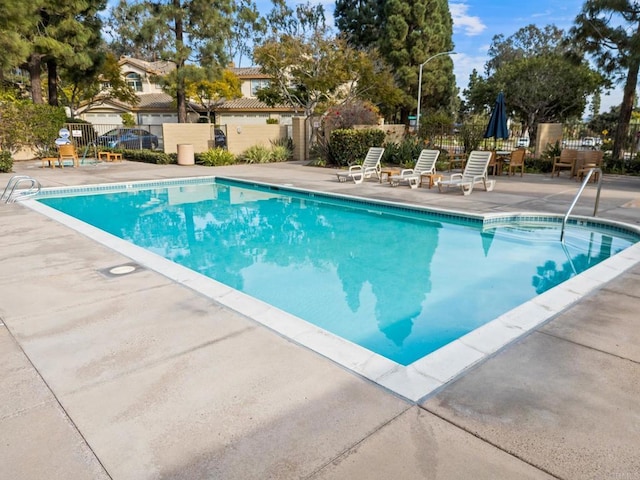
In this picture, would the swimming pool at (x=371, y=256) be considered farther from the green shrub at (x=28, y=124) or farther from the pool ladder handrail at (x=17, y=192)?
the green shrub at (x=28, y=124)

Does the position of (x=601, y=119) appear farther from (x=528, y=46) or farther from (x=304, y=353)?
(x=304, y=353)

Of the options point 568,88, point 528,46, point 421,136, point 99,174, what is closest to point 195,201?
point 99,174

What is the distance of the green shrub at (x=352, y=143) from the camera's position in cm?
1783

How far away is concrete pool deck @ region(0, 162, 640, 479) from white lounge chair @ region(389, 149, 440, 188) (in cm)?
828

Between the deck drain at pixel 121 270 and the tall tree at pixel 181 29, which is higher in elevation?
the tall tree at pixel 181 29

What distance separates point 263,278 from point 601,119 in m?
47.6

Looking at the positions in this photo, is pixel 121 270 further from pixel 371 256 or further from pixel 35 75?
pixel 35 75

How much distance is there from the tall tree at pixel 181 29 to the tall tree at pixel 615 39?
50.1ft

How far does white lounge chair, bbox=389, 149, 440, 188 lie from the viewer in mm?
12648

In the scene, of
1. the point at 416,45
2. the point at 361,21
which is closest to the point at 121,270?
the point at 416,45

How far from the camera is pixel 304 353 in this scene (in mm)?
3432

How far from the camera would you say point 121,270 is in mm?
5359

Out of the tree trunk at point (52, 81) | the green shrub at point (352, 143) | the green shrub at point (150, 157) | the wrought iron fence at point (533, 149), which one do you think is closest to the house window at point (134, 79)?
the tree trunk at point (52, 81)

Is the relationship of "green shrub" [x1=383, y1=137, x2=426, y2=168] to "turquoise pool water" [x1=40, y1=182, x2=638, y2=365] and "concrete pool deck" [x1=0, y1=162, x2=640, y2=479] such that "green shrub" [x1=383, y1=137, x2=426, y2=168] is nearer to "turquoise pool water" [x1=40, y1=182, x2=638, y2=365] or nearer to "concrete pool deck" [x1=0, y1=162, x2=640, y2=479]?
"turquoise pool water" [x1=40, y1=182, x2=638, y2=365]
